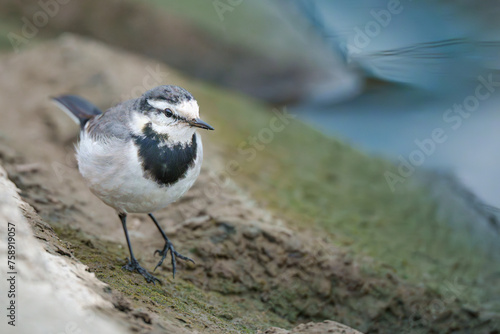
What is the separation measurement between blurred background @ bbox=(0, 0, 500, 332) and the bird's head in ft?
6.18

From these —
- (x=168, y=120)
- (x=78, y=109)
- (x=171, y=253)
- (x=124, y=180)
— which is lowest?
(x=171, y=253)

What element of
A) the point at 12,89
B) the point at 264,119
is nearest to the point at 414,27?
the point at 264,119

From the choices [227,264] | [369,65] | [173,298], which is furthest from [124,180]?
[369,65]

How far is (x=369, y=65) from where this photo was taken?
507cm

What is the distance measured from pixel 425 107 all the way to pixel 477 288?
6.83 feet

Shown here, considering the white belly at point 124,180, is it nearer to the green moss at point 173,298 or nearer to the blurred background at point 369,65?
the green moss at point 173,298

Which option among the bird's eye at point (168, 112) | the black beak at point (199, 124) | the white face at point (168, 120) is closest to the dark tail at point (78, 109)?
the white face at point (168, 120)

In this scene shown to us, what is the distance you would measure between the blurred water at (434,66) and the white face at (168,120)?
191 centimetres

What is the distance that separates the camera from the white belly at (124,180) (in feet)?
11.2

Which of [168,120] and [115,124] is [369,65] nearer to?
[168,120]

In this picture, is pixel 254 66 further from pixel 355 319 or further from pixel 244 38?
pixel 355 319

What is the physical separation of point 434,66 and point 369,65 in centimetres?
64

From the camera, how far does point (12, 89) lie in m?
6.24

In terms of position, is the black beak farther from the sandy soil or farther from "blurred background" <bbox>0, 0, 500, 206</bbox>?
"blurred background" <bbox>0, 0, 500, 206</bbox>
